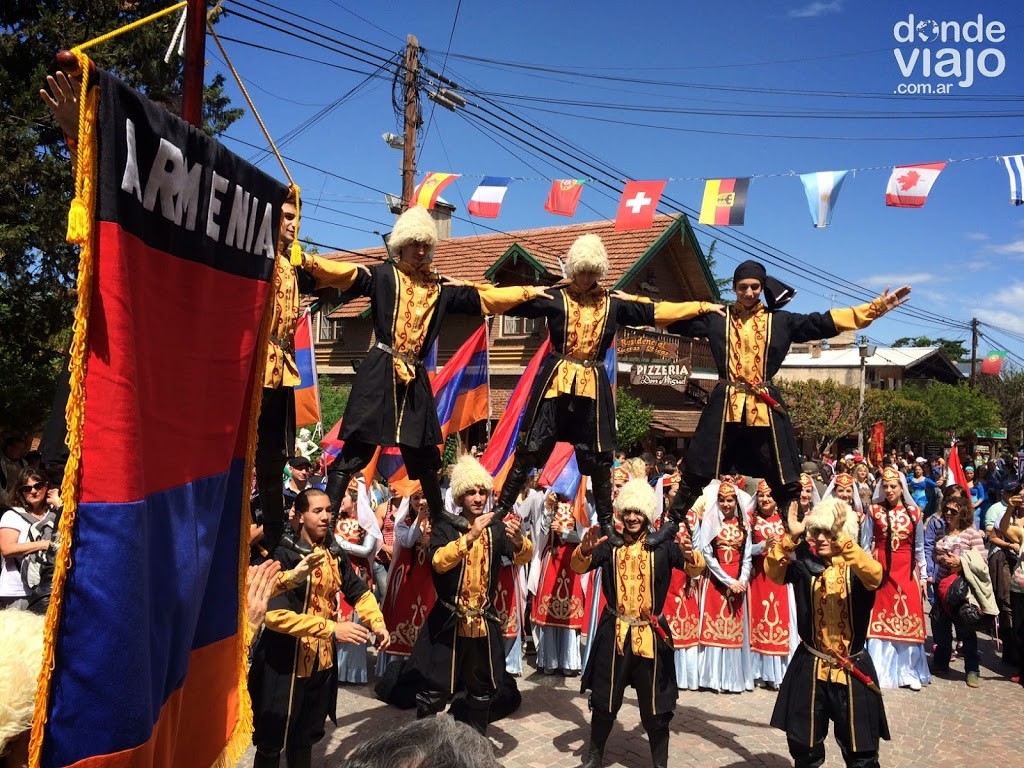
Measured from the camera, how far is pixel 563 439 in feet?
19.5

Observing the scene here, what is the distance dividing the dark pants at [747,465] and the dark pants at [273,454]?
111 inches

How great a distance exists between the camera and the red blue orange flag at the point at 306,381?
673 cm

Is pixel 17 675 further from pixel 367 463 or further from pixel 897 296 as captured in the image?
pixel 897 296

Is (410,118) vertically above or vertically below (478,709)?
above

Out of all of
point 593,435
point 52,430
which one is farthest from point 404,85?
point 52,430

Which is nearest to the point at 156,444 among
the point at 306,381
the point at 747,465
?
the point at 747,465

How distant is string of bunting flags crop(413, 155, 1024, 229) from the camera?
9211 mm

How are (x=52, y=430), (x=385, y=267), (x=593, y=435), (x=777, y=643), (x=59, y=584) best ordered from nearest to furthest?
1. (x=59, y=584)
2. (x=52, y=430)
3. (x=385, y=267)
4. (x=593, y=435)
5. (x=777, y=643)

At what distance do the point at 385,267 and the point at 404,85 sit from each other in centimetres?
930

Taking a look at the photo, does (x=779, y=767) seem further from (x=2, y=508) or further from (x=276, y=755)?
(x=2, y=508)

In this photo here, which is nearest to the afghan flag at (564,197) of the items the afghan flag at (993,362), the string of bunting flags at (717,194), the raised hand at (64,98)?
the string of bunting flags at (717,194)

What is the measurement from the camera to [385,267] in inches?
207

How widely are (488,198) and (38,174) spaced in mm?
5624

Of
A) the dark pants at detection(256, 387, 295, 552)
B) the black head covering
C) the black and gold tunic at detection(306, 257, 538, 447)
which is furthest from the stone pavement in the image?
the black head covering
